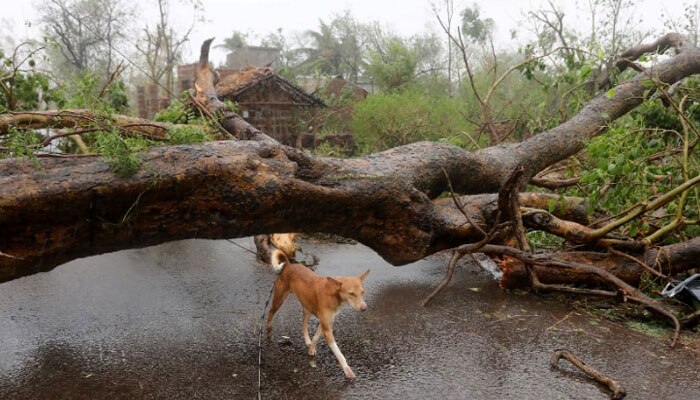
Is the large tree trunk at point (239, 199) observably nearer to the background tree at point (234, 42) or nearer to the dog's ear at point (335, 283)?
the dog's ear at point (335, 283)

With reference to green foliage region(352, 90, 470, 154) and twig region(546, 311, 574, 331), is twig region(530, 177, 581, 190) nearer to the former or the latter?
twig region(546, 311, 574, 331)

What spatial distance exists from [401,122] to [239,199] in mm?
10638

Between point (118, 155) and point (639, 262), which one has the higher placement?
point (118, 155)

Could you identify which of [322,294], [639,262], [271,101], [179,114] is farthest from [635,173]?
[271,101]

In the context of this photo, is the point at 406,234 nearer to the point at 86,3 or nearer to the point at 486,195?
the point at 486,195

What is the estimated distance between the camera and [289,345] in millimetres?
4551

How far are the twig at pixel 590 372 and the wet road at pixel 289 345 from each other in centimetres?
6

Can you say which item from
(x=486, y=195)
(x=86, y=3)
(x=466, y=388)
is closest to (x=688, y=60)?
(x=486, y=195)

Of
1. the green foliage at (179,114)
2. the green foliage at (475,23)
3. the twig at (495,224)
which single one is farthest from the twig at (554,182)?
the green foliage at (475,23)

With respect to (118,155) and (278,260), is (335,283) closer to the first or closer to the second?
(278,260)

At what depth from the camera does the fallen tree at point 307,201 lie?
4.08 metres

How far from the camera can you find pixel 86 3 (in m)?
31.4

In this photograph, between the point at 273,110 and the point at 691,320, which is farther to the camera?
the point at 273,110

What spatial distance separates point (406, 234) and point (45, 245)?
11.2 ft
